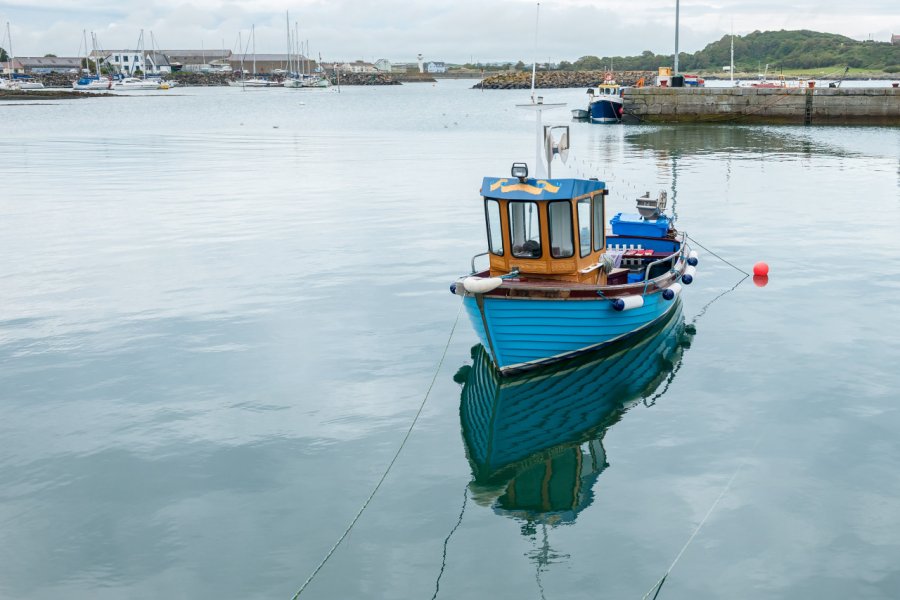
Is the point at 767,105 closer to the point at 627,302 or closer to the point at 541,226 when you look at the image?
the point at 627,302

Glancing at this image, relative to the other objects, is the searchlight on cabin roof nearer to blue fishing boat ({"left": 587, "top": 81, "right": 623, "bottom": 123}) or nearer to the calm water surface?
the calm water surface

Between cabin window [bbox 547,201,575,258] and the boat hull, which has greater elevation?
the boat hull

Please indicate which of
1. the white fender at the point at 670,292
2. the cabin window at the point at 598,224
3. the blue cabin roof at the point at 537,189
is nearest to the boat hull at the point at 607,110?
the white fender at the point at 670,292

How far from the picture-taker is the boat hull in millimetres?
79438

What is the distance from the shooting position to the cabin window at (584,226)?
53.2 feet

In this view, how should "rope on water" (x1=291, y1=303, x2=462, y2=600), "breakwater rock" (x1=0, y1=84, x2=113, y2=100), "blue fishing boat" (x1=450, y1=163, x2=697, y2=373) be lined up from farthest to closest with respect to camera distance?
"breakwater rock" (x1=0, y1=84, x2=113, y2=100), "blue fishing boat" (x1=450, y1=163, x2=697, y2=373), "rope on water" (x1=291, y1=303, x2=462, y2=600)

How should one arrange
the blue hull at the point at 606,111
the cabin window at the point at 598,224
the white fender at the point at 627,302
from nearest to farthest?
1. the white fender at the point at 627,302
2. the cabin window at the point at 598,224
3. the blue hull at the point at 606,111

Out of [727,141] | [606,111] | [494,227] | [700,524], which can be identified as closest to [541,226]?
[494,227]

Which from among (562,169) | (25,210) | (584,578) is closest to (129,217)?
(25,210)

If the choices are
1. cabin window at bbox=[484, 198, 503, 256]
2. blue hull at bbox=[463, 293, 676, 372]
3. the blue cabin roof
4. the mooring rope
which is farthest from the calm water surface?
the blue cabin roof

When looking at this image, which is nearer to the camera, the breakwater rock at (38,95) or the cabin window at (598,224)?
the cabin window at (598,224)

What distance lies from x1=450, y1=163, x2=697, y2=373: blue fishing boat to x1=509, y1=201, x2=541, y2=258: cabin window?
2 cm

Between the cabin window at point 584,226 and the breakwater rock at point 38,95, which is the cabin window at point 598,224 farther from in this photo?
the breakwater rock at point 38,95

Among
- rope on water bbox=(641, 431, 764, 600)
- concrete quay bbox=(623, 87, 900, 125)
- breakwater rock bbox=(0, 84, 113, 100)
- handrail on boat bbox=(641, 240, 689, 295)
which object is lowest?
rope on water bbox=(641, 431, 764, 600)
